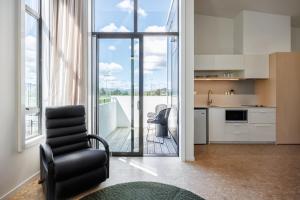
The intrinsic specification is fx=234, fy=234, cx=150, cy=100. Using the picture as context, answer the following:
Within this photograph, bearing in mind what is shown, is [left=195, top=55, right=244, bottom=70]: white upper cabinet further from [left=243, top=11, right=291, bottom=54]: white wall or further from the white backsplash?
the white backsplash

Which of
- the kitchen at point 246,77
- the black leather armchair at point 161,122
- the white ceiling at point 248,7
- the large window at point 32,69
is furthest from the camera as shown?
the kitchen at point 246,77

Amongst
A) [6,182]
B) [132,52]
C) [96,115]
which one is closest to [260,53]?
[132,52]

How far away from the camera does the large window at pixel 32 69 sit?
3.40m

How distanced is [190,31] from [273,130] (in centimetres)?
326

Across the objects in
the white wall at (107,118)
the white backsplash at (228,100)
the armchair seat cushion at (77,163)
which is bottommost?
the armchair seat cushion at (77,163)

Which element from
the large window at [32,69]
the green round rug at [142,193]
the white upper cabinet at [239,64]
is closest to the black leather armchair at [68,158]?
the green round rug at [142,193]

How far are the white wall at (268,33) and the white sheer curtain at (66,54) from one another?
13.5ft

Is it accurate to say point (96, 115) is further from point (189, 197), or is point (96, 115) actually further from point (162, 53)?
point (189, 197)

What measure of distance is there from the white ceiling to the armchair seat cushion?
4451 mm

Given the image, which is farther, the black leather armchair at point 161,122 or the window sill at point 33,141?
the black leather armchair at point 161,122

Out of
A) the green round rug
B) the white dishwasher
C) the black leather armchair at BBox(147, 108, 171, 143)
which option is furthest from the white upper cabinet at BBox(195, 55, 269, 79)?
the green round rug

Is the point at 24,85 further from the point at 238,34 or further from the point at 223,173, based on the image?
the point at 238,34

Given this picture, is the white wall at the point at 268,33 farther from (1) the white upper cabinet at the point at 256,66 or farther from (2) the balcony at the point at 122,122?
(2) the balcony at the point at 122,122

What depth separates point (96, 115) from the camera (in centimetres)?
471
